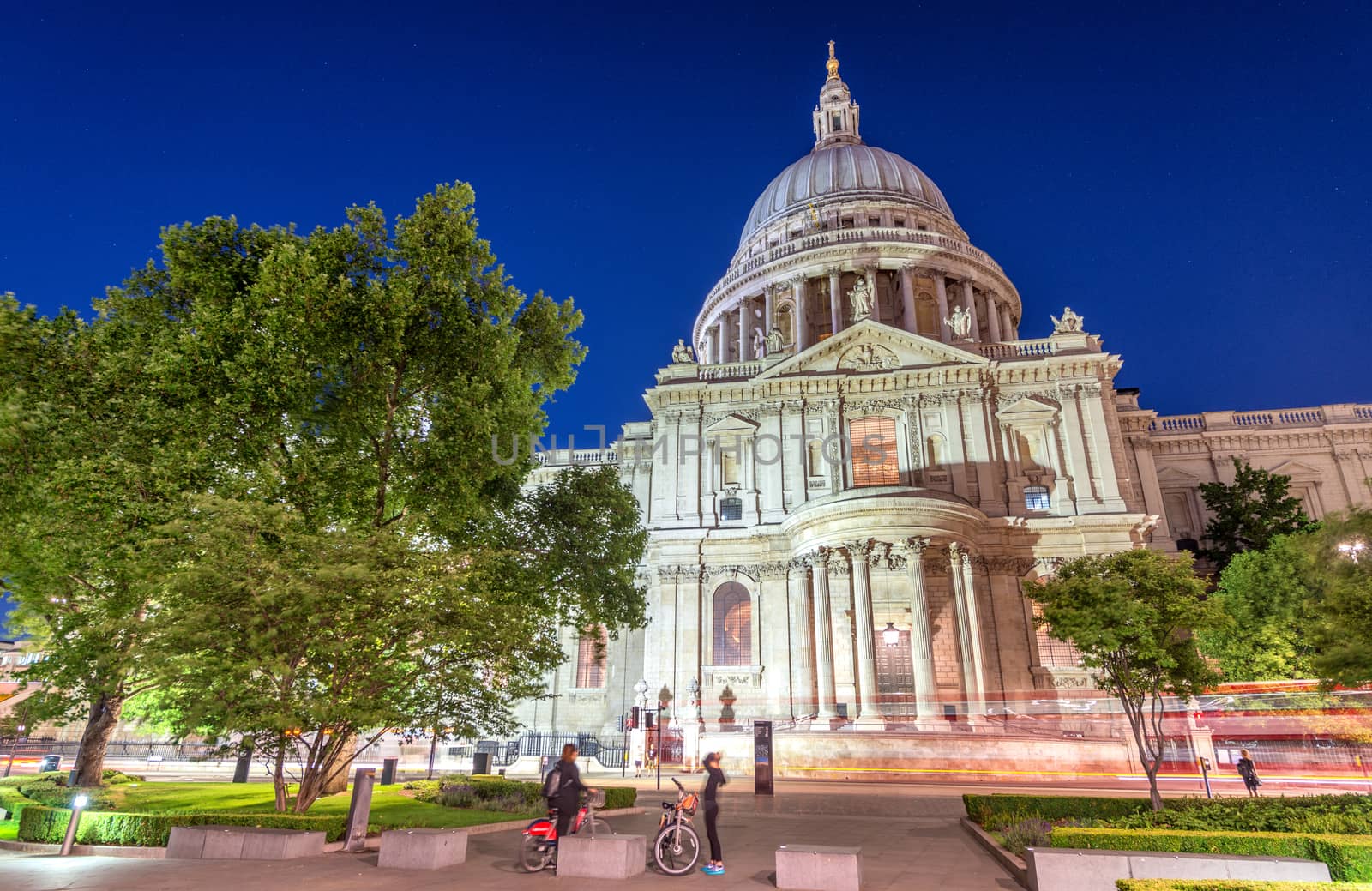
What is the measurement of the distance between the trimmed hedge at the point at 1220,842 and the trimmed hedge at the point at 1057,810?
10.6 ft

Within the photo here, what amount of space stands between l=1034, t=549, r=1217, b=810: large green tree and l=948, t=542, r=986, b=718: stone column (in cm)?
1180

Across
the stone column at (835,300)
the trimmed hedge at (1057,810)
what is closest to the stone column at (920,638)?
the trimmed hedge at (1057,810)

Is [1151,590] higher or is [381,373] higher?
[381,373]

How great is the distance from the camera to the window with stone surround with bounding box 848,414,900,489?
37.7 meters

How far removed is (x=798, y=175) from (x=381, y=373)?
51.2 metres

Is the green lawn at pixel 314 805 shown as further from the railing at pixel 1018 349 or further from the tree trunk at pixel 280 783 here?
the railing at pixel 1018 349

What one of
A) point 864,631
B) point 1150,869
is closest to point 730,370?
point 864,631

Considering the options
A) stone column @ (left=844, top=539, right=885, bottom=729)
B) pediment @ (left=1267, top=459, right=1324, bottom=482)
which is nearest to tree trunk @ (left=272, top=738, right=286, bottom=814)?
stone column @ (left=844, top=539, right=885, bottom=729)

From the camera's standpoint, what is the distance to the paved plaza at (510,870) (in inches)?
396

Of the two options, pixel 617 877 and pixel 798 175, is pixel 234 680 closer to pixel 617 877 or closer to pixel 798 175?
pixel 617 877

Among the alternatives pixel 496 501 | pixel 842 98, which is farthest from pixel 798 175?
pixel 496 501

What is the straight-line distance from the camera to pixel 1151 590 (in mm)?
18266

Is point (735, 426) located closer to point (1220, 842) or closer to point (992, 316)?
point (992, 316)

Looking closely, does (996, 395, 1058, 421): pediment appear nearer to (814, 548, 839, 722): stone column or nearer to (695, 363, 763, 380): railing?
(814, 548, 839, 722): stone column
